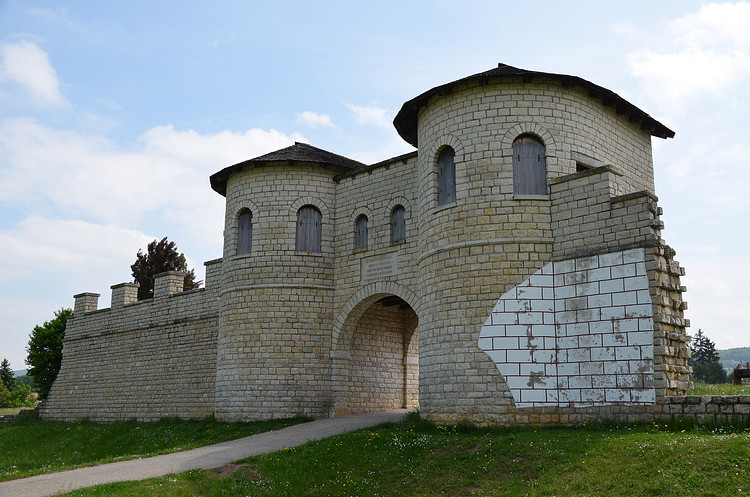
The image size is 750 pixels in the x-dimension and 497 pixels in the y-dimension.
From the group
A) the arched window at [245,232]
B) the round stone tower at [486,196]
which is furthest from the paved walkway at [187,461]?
the arched window at [245,232]

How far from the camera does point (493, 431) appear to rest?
12.6 meters

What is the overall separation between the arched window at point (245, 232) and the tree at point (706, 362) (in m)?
46.0

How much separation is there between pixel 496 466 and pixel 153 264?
98.3 ft

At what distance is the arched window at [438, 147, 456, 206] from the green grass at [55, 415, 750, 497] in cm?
469

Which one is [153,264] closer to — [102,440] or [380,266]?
[102,440]

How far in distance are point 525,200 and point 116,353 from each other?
17049mm

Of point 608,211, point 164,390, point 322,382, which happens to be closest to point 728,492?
point 608,211

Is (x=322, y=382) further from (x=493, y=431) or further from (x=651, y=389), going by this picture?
(x=651, y=389)

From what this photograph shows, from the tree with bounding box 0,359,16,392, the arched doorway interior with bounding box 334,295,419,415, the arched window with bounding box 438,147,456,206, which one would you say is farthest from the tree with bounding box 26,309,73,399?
the tree with bounding box 0,359,16,392

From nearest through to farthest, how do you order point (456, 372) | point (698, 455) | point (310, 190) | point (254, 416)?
point (698, 455) → point (456, 372) → point (254, 416) → point (310, 190)

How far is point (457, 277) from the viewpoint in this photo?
1390 centimetres

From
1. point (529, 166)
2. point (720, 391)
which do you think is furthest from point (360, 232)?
point (720, 391)

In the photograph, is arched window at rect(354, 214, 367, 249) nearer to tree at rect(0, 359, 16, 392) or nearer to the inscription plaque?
the inscription plaque

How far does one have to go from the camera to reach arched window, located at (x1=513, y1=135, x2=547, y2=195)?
45.8 feet
